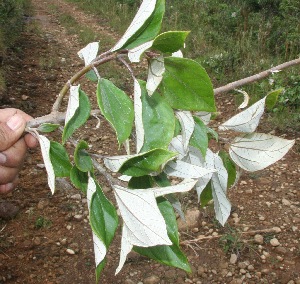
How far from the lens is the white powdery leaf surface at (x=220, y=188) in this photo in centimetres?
93

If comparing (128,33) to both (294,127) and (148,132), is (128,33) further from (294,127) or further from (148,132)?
(294,127)

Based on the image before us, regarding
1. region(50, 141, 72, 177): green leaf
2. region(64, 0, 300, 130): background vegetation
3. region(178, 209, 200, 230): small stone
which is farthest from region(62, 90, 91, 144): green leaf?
region(64, 0, 300, 130): background vegetation

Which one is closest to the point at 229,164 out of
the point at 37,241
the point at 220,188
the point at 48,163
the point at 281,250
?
the point at 220,188

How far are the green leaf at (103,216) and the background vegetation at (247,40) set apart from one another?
3.02 metres

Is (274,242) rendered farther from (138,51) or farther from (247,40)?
(247,40)

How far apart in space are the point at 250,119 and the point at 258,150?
7 cm

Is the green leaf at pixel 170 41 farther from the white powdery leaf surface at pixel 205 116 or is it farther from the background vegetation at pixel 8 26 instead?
the background vegetation at pixel 8 26

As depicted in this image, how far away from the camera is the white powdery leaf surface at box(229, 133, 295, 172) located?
0.86m

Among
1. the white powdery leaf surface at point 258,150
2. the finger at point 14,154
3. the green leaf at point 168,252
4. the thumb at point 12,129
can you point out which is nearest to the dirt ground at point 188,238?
the finger at point 14,154

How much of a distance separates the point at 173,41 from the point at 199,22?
5894mm

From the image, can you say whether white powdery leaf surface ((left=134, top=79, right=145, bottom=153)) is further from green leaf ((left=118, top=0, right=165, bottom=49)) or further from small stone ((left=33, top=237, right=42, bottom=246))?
small stone ((left=33, top=237, right=42, bottom=246))

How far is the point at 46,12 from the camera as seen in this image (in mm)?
9078

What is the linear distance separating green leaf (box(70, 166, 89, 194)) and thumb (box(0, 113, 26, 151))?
1.71 feet

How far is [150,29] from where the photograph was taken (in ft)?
2.22
